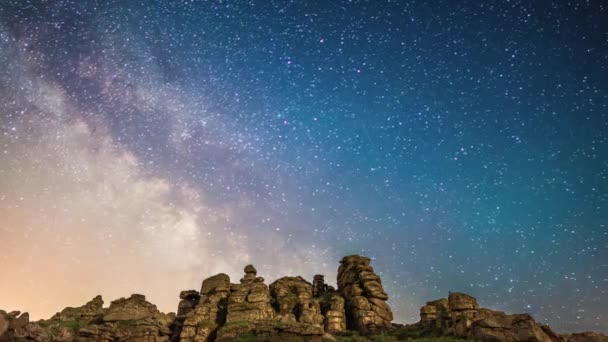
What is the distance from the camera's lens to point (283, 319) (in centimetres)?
5694

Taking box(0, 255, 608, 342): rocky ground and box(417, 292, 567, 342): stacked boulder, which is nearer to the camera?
box(417, 292, 567, 342): stacked boulder

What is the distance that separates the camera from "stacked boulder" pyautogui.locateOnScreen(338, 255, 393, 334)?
198 feet

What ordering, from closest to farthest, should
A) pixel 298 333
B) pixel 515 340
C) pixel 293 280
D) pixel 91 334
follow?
pixel 515 340 → pixel 298 333 → pixel 91 334 → pixel 293 280

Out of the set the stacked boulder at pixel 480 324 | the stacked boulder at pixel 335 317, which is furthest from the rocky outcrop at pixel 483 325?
the stacked boulder at pixel 335 317

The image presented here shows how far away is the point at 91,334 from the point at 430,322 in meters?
52.2

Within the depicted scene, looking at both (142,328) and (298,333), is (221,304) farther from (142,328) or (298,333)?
(298,333)

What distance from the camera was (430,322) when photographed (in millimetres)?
56344

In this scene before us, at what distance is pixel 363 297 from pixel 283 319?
15.7m

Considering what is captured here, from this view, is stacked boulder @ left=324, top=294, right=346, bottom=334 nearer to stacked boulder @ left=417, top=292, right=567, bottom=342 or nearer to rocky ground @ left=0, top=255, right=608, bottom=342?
rocky ground @ left=0, top=255, right=608, bottom=342

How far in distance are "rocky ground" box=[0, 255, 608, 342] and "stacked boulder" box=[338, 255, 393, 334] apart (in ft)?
0.56

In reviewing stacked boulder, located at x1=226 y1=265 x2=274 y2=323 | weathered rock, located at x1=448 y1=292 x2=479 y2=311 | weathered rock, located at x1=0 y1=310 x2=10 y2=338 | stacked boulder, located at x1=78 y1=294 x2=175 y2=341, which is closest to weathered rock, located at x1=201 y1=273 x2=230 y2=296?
stacked boulder, located at x1=226 y1=265 x2=274 y2=323

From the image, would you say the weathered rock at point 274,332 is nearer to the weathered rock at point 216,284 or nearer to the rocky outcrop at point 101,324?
the rocky outcrop at point 101,324

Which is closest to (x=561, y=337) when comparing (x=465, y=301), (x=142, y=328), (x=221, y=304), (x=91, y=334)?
(x=465, y=301)

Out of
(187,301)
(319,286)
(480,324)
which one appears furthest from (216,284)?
(480,324)
